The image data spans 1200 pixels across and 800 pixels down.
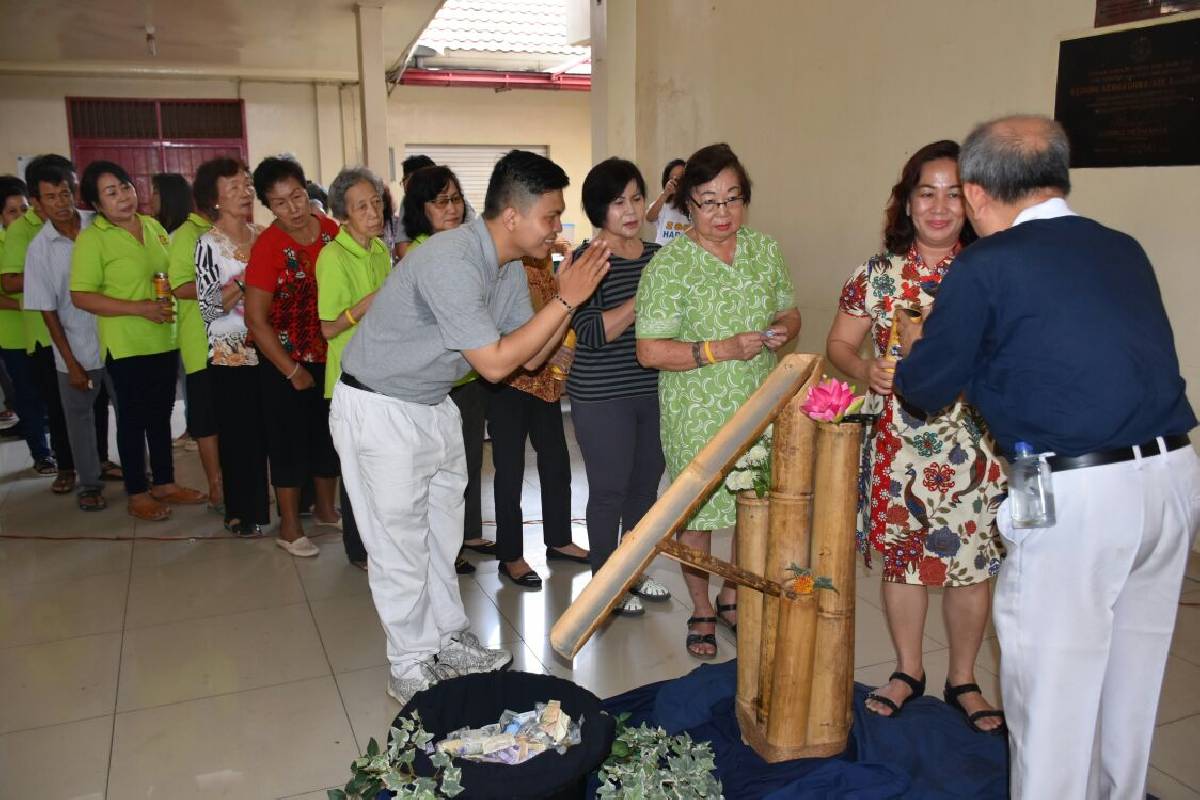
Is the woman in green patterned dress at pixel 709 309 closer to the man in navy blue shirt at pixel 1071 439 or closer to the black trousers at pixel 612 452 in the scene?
the black trousers at pixel 612 452

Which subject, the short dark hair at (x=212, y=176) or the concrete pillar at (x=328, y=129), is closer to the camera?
the short dark hair at (x=212, y=176)

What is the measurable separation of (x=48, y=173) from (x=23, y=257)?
87 centimetres

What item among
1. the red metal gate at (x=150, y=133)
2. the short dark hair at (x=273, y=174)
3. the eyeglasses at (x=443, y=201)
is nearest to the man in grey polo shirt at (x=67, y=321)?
the short dark hair at (x=273, y=174)

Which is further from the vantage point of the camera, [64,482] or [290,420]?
[64,482]

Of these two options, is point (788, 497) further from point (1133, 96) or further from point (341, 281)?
point (1133, 96)

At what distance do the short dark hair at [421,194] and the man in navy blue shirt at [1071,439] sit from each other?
232 centimetres

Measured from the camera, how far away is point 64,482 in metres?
5.22

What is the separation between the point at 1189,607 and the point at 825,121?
2937 mm

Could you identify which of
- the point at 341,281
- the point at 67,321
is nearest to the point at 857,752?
the point at 341,281

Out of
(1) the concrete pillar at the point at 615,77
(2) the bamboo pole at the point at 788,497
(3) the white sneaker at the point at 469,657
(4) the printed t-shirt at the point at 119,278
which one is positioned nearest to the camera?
(2) the bamboo pole at the point at 788,497

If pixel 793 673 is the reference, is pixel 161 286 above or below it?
above

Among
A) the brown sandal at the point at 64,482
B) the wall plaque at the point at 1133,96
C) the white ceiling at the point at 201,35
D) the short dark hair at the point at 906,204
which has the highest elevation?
the white ceiling at the point at 201,35

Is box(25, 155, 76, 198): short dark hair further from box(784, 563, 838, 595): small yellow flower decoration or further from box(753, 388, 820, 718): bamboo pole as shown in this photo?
box(784, 563, 838, 595): small yellow flower decoration

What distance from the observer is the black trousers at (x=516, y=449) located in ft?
12.0
